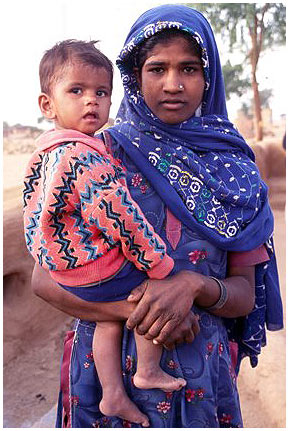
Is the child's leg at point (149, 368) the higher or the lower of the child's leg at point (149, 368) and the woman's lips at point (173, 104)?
the lower

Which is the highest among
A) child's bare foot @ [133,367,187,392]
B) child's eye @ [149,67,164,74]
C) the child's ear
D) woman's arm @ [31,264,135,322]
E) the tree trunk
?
child's eye @ [149,67,164,74]

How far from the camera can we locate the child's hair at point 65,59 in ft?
4.57

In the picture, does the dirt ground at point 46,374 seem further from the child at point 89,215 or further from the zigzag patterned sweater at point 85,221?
the zigzag patterned sweater at point 85,221

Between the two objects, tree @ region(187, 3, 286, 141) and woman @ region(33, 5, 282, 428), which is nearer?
woman @ region(33, 5, 282, 428)

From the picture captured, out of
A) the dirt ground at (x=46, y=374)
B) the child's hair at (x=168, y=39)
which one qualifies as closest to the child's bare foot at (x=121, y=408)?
the child's hair at (x=168, y=39)

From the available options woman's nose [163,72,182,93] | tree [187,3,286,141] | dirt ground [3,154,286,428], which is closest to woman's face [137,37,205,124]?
woman's nose [163,72,182,93]

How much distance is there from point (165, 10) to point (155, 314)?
84 centimetres

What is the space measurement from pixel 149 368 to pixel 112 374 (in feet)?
0.35

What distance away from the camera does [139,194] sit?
4.71 ft

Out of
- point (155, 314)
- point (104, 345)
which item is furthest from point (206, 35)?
point (104, 345)

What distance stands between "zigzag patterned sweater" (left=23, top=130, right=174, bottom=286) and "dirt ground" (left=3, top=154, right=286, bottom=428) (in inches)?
86.5

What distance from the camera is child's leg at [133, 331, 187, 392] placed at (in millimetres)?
1344

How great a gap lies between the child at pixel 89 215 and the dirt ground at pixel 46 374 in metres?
2.03

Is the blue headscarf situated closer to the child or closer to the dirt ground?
the child
